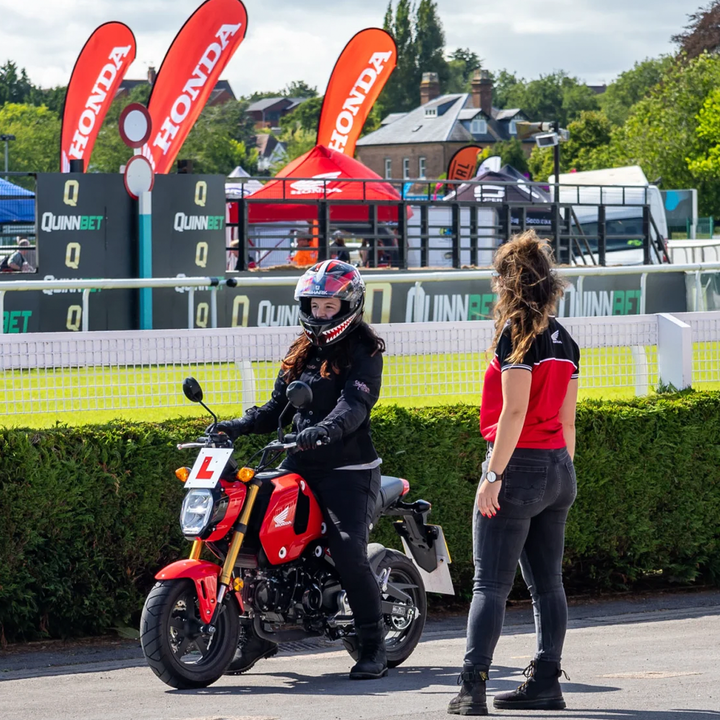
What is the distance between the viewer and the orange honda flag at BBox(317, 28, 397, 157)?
1146 inches

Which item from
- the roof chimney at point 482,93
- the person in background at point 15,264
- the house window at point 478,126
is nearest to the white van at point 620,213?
the person in background at point 15,264

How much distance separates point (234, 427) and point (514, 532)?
1.46 m

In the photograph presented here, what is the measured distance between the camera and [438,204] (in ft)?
74.0

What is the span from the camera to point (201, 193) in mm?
18484

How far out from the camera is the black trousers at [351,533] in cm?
545

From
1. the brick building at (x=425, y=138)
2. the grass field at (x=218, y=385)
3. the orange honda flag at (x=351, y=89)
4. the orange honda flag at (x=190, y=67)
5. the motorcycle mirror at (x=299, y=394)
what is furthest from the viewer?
the brick building at (x=425, y=138)

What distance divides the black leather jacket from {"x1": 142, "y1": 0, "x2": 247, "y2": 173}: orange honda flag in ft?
62.3

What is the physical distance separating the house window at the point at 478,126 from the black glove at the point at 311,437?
5121 inches

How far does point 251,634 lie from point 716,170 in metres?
56.4

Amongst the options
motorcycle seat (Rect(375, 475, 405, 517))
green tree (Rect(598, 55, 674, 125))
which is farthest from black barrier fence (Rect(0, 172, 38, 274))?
green tree (Rect(598, 55, 674, 125))

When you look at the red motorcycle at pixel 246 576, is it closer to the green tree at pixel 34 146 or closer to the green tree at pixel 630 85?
the green tree at pixel 34 146

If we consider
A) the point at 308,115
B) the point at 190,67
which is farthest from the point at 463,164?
the point at 308,115

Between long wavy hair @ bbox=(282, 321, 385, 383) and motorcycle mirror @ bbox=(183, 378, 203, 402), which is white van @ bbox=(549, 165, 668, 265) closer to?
long wavy hair @ bbox=(282, 321, 385, 383)

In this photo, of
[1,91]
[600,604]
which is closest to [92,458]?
[600,604]
